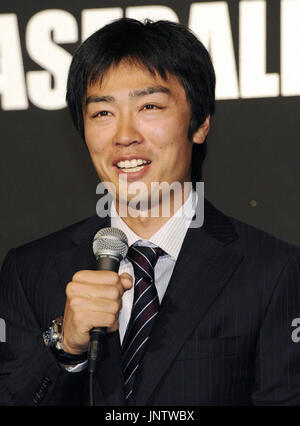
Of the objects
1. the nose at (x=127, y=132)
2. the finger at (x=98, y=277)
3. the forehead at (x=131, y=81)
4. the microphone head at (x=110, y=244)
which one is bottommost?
the finger at (x=98, y=277)

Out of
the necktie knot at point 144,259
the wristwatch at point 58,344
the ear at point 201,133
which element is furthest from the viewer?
the ear at point 201,133

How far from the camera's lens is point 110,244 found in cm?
172

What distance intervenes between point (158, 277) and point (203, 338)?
26cm

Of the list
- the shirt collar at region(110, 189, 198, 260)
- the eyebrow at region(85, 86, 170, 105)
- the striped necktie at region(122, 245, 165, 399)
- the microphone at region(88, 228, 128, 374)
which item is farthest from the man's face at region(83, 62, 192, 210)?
the microphone at region(88, 228, 128, 374)

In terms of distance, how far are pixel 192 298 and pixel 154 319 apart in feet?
0.42

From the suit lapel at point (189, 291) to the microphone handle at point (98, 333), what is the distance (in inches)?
14.4

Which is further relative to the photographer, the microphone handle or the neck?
the neck

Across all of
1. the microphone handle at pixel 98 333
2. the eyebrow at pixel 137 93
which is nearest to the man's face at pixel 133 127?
the eyebrow at pixel 137 93

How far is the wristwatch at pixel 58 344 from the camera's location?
6.10 ft

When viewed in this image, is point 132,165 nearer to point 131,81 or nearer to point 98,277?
point 131,81

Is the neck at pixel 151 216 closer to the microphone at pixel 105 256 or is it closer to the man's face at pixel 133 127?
the man's face at pixel 133 127

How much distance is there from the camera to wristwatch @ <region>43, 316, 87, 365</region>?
1.86 meters

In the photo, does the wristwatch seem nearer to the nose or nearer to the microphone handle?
the microphone handle

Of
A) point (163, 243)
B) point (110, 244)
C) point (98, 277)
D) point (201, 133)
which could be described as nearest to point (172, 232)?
point (163, 243)
